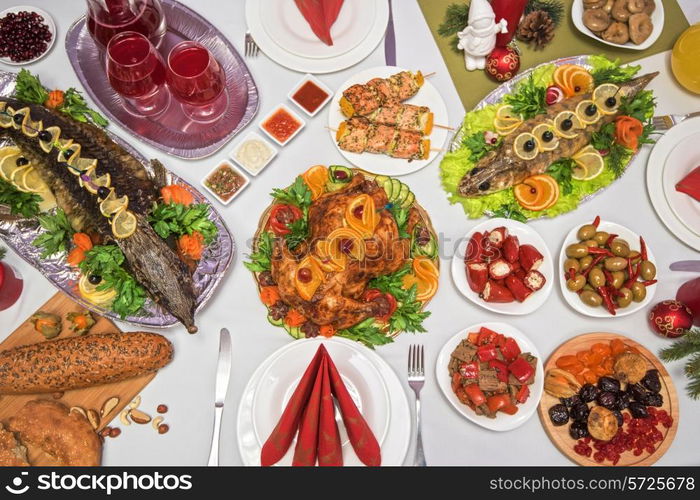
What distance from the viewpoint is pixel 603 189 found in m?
2.94

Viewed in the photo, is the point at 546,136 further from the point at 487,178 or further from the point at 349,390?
the point at 349,390

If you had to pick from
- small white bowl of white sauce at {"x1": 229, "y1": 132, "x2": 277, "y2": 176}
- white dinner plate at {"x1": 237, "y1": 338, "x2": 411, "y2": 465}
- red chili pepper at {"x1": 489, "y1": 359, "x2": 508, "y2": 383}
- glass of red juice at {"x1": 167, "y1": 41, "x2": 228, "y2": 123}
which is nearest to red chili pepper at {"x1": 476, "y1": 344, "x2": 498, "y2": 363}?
red chili pepper at {"x1": 489, "y1": 359, "x2": 508, "y2": 383}

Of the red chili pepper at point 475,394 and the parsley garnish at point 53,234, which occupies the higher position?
the parsley garnish at point 53,234

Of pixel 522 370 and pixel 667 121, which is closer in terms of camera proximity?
pixel 522 370

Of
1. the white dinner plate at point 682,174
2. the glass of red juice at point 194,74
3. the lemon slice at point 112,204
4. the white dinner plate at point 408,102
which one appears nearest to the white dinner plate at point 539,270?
the white dinner plate at point 408,102

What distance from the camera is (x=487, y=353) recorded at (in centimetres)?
263

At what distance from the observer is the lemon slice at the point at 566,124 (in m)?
2.84

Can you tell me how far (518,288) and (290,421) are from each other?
121 centimetres

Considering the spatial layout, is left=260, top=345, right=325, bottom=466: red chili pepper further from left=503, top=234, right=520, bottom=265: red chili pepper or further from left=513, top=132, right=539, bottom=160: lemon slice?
left=513, top=132, right=539, bottom=160: lemon slice

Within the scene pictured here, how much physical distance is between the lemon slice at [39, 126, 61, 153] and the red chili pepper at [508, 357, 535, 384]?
7.82ft

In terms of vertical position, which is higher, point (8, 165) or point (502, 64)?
point (502, 64)

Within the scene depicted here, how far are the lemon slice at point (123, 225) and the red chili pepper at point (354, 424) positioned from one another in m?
1.03

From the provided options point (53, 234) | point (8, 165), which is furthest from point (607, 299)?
point (8, 165)

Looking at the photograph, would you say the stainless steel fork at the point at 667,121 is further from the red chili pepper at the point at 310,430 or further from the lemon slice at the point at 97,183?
the lemon slice at the point at 97,183
